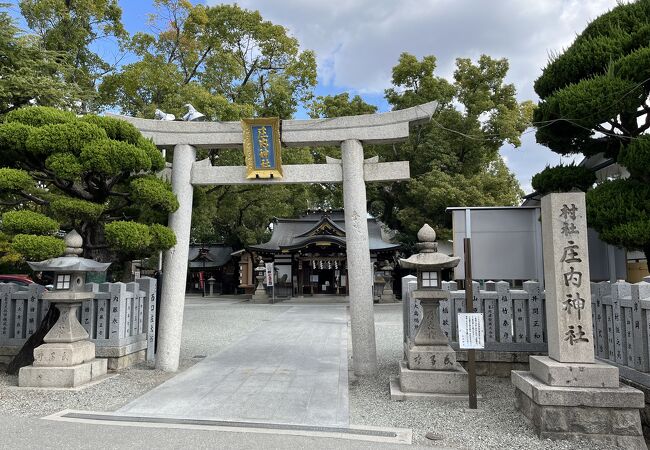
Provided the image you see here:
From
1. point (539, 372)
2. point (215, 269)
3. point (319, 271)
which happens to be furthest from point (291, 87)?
point (215, 269)

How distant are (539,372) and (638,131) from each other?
413cm

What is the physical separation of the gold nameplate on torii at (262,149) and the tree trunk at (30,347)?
4.49 metres

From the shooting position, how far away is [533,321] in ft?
23.8

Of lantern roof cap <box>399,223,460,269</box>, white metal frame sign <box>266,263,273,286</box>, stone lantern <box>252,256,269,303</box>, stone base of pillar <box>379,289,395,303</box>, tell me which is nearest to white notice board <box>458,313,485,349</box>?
lantern roof cap <box>399,223,460,269</box>

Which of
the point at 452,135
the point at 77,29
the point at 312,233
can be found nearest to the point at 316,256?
the point at 312,233

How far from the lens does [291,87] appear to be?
796 inches

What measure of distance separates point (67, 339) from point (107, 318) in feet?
3.35

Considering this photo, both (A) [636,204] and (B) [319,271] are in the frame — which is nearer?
(A) [636,204]

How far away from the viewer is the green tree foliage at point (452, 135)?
77.8ft

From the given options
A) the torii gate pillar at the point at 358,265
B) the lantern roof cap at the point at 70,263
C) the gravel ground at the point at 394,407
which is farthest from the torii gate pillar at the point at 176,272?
the torii gate pillar at the point at 358,265

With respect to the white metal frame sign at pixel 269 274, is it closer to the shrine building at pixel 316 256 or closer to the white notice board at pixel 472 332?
the shrine building at pixel 316 256

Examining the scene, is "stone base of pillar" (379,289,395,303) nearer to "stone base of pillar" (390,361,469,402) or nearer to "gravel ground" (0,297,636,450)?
"gravel ground" (0,297,636,450)

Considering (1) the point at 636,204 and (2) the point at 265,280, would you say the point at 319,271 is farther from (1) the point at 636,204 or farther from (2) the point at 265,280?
(1) the point at 636,204

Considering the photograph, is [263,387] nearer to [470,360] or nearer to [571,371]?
[470,360]
